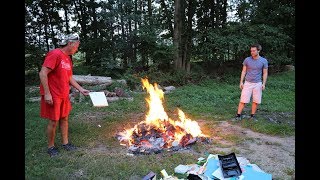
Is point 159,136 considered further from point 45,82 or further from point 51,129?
point 45,82

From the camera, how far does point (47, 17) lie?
20.2 m

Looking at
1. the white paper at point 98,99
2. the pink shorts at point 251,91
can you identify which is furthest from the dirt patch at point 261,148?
the white paper at point 98,99

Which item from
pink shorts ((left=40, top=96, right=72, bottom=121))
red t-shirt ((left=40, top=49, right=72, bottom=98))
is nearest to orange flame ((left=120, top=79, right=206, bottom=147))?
pink shorts ((left=40, top=96, right=72, bottom=121))

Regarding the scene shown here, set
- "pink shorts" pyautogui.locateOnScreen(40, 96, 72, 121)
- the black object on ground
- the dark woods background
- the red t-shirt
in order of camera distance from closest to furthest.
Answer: the black object on ground < the red t-shirt < "pink shorts" pyautogui.locateOnScreen(40, 96, 72, 121) < the dark woods background

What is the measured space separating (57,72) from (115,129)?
266 cm

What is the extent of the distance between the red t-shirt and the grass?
1.24 metres

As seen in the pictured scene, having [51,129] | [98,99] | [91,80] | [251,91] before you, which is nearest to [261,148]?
[251,91]

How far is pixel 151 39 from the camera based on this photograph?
17.1 meters

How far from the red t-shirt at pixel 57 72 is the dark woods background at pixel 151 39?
941 centimetres

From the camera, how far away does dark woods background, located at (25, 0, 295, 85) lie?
1700cm

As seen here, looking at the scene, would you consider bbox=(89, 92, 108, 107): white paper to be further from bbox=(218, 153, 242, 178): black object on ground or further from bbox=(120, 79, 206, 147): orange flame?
bbox=(218, 153, 242, 178): black object on ground

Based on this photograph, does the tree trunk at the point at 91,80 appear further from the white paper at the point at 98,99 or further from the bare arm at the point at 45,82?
the bare arm at the point at 45,82

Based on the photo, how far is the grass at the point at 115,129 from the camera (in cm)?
511

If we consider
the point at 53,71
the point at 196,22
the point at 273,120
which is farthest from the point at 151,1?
the point at 53,71
